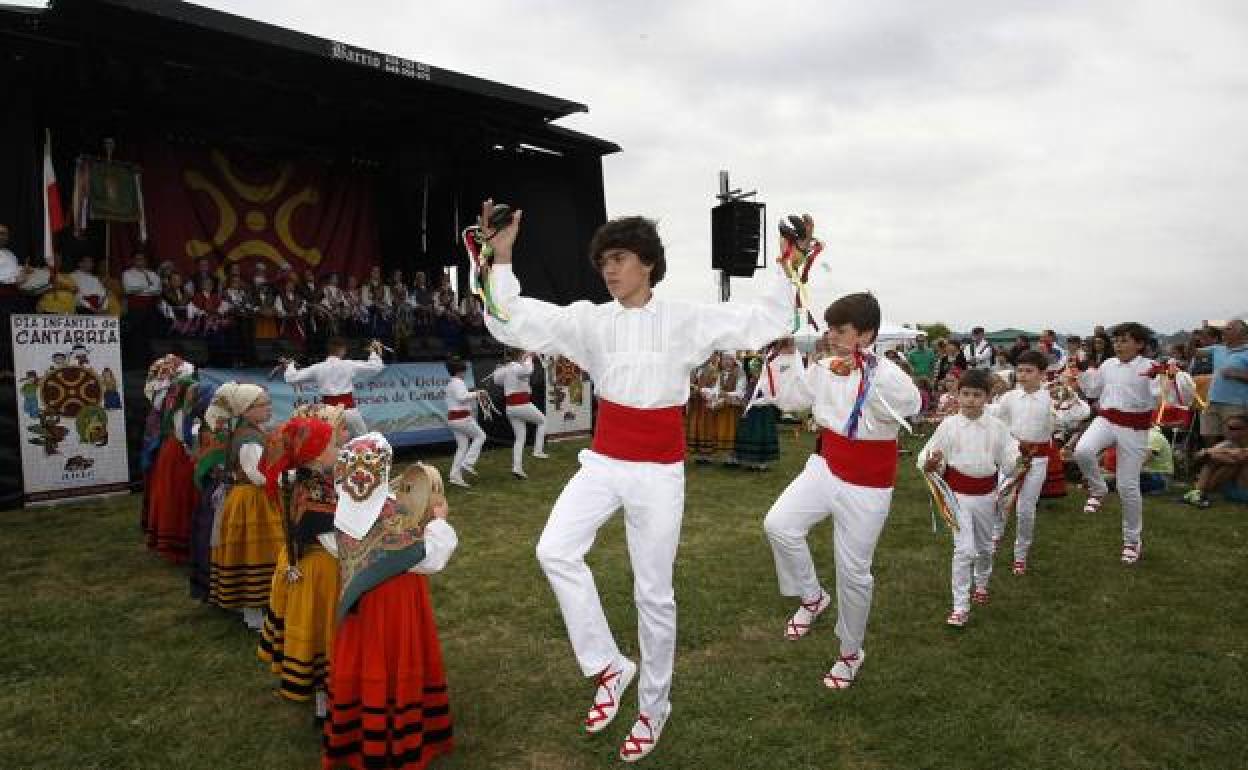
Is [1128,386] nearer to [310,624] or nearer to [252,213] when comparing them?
[310,624]

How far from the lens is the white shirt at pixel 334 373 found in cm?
881

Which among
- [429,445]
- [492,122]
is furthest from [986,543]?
[492,122]

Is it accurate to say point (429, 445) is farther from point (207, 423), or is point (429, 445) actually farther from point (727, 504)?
point (207, 423)

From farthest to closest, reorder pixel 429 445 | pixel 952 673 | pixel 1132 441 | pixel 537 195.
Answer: pixel 537 195, pixel 429 445, pixel 1132 441, pixel 952 673

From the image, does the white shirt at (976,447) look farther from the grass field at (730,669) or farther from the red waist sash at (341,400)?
the red waist sash at (341,400)

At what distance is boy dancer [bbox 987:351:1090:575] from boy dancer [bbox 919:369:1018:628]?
43.2 inches

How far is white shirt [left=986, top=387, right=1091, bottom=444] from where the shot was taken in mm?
5820

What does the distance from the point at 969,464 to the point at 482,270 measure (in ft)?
10.9

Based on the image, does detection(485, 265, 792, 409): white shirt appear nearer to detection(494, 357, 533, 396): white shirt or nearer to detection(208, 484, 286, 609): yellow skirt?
detection(208, 484, 286, 609): yellow skirt

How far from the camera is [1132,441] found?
6.10 meters

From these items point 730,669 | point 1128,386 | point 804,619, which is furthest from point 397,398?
point 1128,386

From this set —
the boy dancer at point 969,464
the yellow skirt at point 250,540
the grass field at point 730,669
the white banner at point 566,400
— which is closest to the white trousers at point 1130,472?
the grass field at point 730,669

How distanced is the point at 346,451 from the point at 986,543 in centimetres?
418

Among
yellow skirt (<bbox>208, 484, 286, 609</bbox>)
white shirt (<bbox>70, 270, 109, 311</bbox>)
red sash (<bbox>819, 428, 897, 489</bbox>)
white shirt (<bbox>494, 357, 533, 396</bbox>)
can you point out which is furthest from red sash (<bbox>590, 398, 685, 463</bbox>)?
white shirt (<bbox>70, 270, 109, 311</bbox>)
